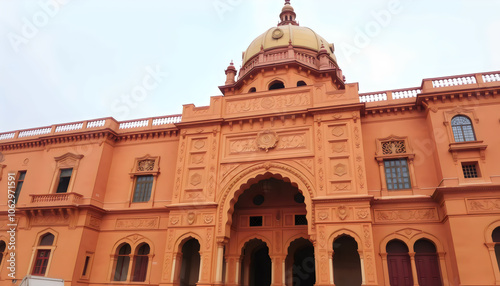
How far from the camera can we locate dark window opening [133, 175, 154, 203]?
64.8 ft

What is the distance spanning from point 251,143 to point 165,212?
608cm

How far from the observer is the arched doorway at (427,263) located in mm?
14430

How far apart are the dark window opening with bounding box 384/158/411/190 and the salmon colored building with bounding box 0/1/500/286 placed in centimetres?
6

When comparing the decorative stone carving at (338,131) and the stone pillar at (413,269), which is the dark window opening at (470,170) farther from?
the decorative stone carving at (338,131)

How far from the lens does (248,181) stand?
678 inches

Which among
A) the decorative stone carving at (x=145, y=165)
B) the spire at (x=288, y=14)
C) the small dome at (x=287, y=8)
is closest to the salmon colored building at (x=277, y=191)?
the decorative stone carving at (x=145, y=165)

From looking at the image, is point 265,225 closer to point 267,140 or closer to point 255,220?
→ point 255,220

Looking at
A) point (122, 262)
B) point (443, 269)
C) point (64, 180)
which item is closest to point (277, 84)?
point (443, 269)

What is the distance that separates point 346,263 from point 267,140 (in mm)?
7156

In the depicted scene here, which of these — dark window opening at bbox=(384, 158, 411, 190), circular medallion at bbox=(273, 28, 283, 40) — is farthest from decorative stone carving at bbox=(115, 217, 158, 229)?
circular medallion at bbox=(273, 28, 283, 40)

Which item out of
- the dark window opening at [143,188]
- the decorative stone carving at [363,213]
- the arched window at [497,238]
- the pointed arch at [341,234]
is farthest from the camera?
the dark window opening at [143,188]

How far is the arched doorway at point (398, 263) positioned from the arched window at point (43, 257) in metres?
17.2

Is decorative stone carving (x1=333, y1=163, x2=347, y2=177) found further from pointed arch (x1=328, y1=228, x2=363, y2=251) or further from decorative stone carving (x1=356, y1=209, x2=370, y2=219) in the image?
pointed arch (x1=328, y1=228, x2=363, y2=251)

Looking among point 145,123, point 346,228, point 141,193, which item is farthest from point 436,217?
point 145,123
